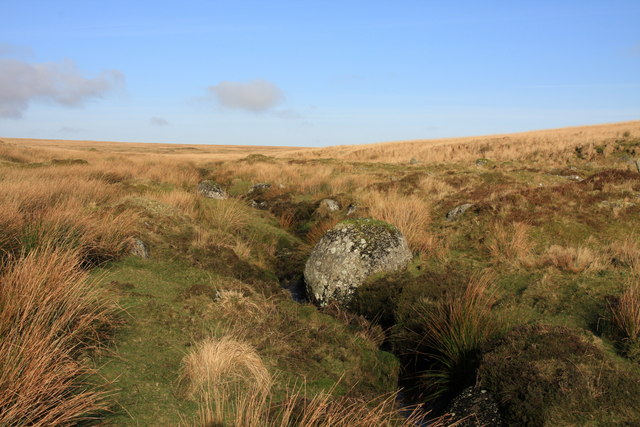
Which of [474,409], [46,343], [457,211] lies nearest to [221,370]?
[46,343]

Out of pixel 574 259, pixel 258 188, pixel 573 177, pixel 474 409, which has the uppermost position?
pixel 573 177

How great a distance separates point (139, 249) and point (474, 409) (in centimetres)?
570

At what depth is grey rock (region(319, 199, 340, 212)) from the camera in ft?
42.3

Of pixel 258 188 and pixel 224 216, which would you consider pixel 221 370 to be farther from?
pixel 258 188

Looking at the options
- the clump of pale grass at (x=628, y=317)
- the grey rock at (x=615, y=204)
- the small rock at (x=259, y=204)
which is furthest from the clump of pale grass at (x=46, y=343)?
the grey rock at (x=615, y=204)

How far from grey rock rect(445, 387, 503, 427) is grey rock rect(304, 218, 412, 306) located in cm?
321

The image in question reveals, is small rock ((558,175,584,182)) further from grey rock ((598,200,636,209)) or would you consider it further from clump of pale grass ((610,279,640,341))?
clump of pale grass ((610,279,640,341))

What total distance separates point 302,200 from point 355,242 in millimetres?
7597

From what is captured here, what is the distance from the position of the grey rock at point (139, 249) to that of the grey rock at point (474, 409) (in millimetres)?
5375

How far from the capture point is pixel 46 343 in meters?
3.53

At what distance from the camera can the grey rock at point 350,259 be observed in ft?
25.3

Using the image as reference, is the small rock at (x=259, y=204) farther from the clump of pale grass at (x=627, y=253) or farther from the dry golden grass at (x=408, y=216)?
the clump of pale grass at (x=627, y=253)

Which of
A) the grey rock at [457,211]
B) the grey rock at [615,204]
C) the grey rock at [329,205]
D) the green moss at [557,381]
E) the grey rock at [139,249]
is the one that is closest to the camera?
the green moss at [557,381]

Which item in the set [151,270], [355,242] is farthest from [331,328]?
[151,270]
